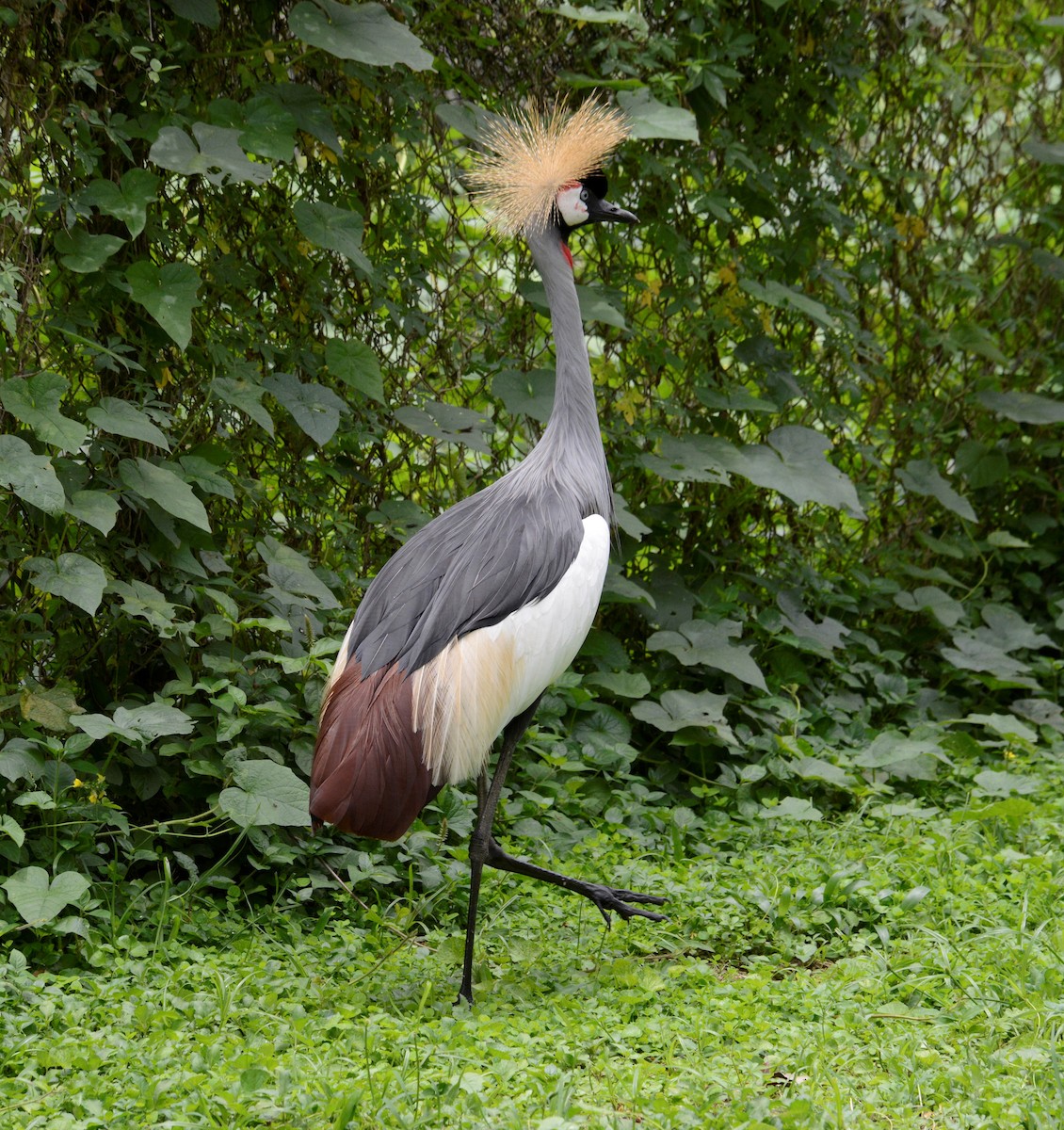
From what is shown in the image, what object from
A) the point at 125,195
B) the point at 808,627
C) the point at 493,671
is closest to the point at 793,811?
the point at 808,627

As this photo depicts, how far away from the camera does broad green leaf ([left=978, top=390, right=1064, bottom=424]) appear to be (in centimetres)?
541

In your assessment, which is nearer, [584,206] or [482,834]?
[482,834]

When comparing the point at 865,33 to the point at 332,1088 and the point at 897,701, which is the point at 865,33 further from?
the point at 332,1088

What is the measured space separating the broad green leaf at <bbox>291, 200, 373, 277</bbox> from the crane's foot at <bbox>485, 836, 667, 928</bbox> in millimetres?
1654

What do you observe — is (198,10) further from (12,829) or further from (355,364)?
(12,829)

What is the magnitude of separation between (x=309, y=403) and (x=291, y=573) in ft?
1.60

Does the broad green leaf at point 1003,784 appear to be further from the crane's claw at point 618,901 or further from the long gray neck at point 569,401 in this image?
the long gray neck at point 569,401

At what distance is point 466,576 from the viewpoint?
297 centimetres

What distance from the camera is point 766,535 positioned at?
5141mm

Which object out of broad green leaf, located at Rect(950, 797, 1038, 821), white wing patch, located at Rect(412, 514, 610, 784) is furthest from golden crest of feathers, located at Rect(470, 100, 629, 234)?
broad green leaf, located at Rect(950, 797, 1038, 821)

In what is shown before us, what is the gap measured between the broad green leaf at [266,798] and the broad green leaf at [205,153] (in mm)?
1493

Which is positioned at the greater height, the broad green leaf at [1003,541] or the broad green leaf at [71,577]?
the broad green leaf at [1003,541]

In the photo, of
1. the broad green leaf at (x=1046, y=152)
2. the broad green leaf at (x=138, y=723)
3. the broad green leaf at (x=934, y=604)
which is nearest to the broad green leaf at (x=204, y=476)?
the broad green leaf at (x=138, y=723)

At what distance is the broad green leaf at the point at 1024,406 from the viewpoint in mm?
5414
